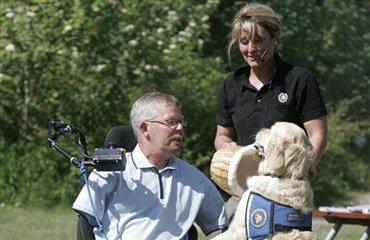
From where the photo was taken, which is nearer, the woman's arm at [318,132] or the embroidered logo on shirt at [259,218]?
the embroidered logo on shirt at [259,218]

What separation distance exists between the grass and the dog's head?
4.44 metres

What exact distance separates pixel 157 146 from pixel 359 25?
12.7 m

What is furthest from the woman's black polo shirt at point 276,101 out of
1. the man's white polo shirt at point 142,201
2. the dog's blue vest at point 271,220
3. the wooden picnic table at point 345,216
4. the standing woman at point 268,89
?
the wooden picnic table at point 345,216

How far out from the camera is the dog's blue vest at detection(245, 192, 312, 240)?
17.6 ft

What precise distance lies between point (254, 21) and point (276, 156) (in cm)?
95

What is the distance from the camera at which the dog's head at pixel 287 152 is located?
535 cm

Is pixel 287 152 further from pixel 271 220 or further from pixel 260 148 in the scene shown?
pixel 271 220

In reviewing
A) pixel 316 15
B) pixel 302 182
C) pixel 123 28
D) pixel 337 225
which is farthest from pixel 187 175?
pixel 316 15

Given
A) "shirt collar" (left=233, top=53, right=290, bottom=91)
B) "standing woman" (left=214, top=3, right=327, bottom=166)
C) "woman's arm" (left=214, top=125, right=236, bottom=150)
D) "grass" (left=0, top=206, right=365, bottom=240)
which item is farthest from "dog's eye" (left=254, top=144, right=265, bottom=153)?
"grass" (left=0, top=206, right=365, bottom=240)

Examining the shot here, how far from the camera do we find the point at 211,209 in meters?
5.42

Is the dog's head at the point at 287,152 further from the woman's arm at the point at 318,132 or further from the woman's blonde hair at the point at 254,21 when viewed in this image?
the woman's blonde hair at the point at 254,21

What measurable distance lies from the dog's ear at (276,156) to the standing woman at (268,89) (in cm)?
52

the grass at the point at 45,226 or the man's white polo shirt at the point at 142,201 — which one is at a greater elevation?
the man's white polo shirt at the point at 142,201

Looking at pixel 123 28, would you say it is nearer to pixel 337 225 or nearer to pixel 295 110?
pixel 337 225
